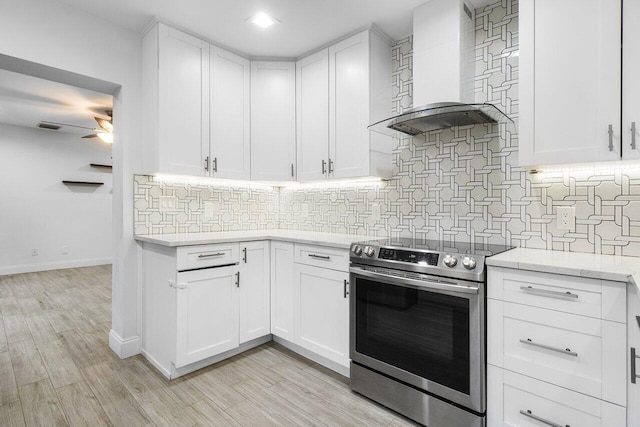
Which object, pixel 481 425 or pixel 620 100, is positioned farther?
pixel 481 425

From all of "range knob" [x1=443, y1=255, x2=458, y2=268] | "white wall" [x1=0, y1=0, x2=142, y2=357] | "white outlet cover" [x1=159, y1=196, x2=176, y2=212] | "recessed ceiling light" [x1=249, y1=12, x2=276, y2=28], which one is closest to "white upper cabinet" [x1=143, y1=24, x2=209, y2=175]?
"white wall" [x1=0, y1=0, x2=142, y2=357]

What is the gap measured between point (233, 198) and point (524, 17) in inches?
106

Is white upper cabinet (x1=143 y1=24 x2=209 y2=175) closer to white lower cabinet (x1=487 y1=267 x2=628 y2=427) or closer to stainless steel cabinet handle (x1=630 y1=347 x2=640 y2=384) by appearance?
white lower cabinet (x1=487 y1=267 x2=628 y2=427)

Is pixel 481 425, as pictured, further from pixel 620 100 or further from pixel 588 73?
pixel 588 73

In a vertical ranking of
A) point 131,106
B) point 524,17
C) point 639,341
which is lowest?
point 639,341

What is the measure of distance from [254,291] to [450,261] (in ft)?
5.34

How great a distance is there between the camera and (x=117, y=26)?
2.59 m

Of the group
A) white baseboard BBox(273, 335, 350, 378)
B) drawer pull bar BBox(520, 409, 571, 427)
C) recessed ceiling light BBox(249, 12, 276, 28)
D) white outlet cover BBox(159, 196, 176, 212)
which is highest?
recessed ceiling light BBox(249, 12, 276, 28)

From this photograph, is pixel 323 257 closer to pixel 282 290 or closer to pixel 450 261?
pixel 282 290

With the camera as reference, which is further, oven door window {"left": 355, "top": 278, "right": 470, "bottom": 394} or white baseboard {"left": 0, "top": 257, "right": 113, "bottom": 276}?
white baseboard {"left": 0, "top": 257, "right": 113, "bottom": 276}

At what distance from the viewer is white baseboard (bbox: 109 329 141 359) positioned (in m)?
2.61

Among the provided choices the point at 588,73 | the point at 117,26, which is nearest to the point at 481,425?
the point at 588,73

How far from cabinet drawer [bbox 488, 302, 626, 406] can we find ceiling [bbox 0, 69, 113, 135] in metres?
4.99

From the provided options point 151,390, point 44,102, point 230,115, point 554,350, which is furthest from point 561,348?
point 44,102
